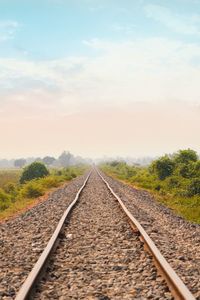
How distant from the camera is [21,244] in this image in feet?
27.9

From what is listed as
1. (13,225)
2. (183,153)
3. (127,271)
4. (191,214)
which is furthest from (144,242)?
(183,153)

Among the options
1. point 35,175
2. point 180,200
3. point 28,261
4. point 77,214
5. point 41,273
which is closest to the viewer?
point 41,273

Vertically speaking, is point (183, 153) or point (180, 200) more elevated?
point (183, 153)

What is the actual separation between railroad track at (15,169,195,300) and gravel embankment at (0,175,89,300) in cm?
27

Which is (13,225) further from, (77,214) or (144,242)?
(144,242)

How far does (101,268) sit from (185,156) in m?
27.9

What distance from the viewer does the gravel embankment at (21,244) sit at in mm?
5801

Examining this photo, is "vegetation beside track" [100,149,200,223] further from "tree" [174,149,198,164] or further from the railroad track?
the railroad track

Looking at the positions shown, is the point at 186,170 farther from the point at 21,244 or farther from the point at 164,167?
the point at 21,244

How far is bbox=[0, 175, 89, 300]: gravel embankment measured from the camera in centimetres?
580

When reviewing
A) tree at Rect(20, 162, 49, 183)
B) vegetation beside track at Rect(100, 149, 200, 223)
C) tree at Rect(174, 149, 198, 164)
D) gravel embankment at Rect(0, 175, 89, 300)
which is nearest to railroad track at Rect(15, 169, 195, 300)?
gravel embankment at Rect(0, 175, 89, 300)

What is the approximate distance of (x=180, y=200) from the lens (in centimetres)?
1942

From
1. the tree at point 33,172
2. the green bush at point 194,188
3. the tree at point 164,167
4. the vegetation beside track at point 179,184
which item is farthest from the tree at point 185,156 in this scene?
the tree at point 33,172

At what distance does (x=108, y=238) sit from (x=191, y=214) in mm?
6620
